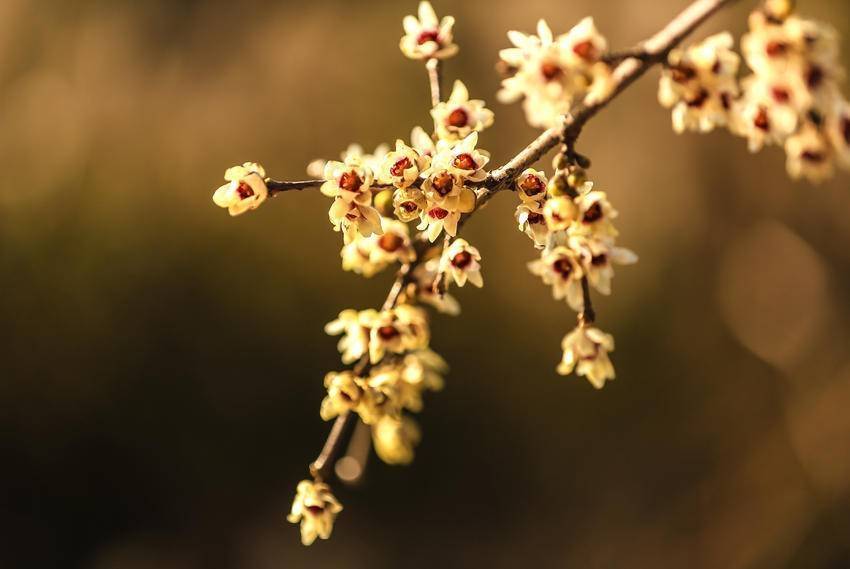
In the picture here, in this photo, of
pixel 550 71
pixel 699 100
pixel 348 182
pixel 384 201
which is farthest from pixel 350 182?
pixel 699 100

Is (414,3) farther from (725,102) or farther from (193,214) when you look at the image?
(725,102)

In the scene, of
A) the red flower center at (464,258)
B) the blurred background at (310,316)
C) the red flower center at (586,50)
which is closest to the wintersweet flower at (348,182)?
the red flower center at (464,258)

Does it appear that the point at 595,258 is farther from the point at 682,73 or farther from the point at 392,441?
the point at 392,441

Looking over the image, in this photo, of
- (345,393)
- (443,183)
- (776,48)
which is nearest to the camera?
(776,48)

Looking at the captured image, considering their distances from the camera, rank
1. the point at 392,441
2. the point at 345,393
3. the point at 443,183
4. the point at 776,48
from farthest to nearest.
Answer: the point at 392,441, the point at 345,393, the point at 443,183, the point at 776,48

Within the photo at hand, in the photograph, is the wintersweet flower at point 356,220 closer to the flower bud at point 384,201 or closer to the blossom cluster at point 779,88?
the flower bud at point 384,201

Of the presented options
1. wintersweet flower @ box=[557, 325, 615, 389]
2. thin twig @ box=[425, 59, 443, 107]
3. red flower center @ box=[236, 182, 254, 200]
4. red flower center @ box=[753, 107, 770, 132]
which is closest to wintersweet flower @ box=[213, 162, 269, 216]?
red flower center @ box=[236, 182, 254, 200]

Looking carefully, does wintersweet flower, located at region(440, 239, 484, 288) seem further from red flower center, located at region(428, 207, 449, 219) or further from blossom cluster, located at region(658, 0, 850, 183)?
blossom cluster, located at region(658, 0, 850, 183)
